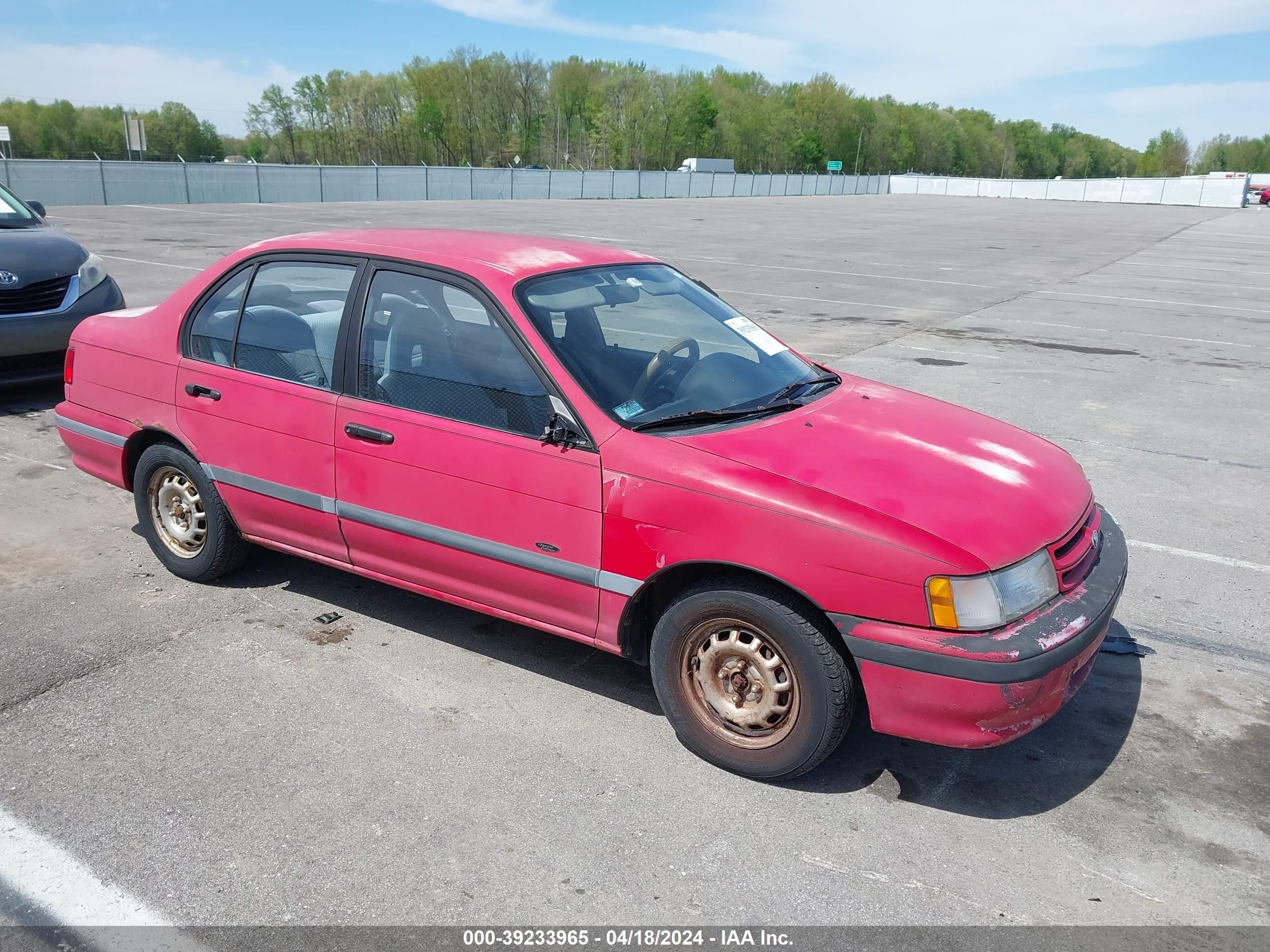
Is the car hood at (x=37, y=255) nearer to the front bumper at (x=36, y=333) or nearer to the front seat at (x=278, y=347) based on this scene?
the front bumper at (x=36, y=333)

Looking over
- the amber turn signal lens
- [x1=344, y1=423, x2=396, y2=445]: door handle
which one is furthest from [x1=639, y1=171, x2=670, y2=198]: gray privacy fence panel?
the amber turn signal lens

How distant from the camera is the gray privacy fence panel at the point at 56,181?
28.7 meters

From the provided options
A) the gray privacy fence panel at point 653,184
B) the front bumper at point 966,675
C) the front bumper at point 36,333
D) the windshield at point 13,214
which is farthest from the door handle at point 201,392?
the gray privacy fence panel at point 653,184

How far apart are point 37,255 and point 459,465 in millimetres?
5879

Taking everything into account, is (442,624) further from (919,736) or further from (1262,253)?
(1262,253)

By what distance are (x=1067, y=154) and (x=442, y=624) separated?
209700 mm

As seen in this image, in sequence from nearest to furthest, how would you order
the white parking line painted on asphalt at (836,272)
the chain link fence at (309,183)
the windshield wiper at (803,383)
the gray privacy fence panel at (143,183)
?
the windshield wiper at (803,383)
the white parking line painted on asphalt at (836,272)
the chain link fence at (309,183)
the gray privacy fence panel at (143,183)

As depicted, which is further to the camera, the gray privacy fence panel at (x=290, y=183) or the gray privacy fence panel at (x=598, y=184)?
the gray privacy fence panel at (x=598, y=184)

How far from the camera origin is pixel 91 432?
475cm

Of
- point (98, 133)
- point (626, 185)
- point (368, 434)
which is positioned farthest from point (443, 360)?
point (98, 133)

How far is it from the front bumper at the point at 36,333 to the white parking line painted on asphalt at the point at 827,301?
349 inches

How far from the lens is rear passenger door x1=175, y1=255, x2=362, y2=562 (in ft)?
12.8

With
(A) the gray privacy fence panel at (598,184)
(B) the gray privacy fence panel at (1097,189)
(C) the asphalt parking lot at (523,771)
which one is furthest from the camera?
(B) the gray privacy fence panel at (1097,189)

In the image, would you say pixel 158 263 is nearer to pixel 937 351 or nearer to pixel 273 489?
pixel 937 351
